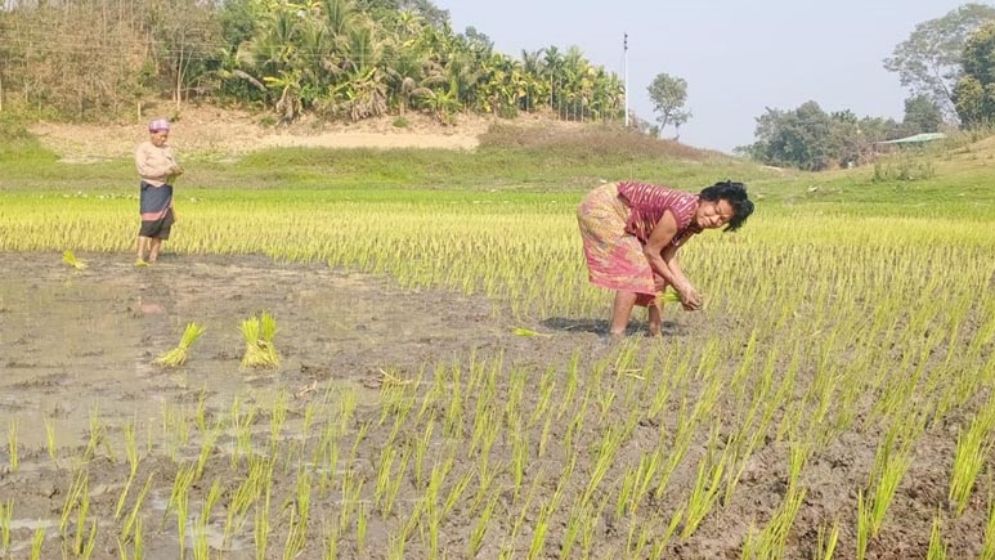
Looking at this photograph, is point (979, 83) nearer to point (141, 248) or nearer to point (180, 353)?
point (141, 248)

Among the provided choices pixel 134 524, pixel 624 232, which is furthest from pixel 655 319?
pixel 134 524

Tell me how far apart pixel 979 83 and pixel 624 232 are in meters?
38.8

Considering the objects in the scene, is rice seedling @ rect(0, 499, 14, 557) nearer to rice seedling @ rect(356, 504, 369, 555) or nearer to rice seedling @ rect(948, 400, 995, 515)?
rice seedling @ rect(356, 504, 369, 555)

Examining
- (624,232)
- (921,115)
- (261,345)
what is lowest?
(261,345)

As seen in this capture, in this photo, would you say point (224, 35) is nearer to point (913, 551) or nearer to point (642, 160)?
point (642, 160)

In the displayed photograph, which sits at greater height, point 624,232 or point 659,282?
point 624,232

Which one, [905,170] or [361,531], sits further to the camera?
[905,170]

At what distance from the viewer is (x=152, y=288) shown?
22.7ft

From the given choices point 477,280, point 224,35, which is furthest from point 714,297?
point 224,35

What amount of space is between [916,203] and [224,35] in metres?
25.0

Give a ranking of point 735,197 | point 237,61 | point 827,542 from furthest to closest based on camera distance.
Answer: point 237,61, point 735,197, point 827,542

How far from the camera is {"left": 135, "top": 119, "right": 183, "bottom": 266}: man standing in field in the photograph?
26.0 feet

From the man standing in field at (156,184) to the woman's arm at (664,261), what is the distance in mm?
4322

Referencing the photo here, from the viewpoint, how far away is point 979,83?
3916cm
